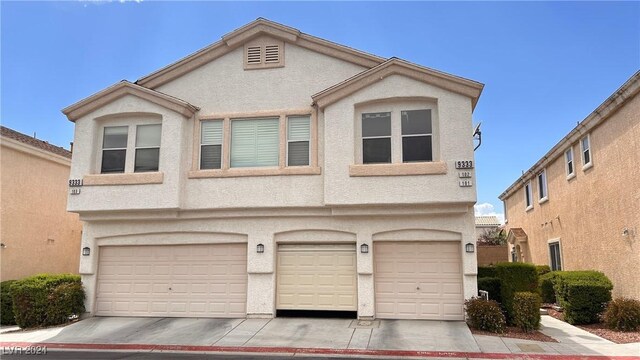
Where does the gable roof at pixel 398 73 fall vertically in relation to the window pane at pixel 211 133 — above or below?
above

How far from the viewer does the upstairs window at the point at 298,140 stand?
14.7 metres

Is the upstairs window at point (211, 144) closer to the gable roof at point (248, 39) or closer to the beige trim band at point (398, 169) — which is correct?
the gable roof at point (248, 39)

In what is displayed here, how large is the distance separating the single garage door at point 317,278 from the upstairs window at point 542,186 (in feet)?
39.9

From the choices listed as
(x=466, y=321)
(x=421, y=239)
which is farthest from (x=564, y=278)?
(x=421, y=239)

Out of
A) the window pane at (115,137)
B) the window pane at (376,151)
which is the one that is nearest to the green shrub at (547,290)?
the window pane at (376,151)

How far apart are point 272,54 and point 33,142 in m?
11.1

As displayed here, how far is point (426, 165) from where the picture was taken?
13.5 metres

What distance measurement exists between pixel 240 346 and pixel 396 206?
5.62m

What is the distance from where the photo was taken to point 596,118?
15750 mm

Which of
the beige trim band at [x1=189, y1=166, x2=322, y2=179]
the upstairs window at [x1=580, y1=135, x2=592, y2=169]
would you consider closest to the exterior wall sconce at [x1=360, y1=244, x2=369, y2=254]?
the beige trim band at [x1=189, y1=166, x2=322, y2=179]

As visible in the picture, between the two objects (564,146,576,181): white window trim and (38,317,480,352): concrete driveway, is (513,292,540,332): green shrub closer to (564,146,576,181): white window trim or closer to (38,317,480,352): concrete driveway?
(38,317,480,352): concrete driveway

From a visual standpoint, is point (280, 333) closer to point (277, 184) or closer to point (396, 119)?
point (277, 184)

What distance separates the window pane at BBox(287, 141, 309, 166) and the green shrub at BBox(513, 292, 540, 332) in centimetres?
702

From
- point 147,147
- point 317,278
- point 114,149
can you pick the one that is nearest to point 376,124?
point 317,278
